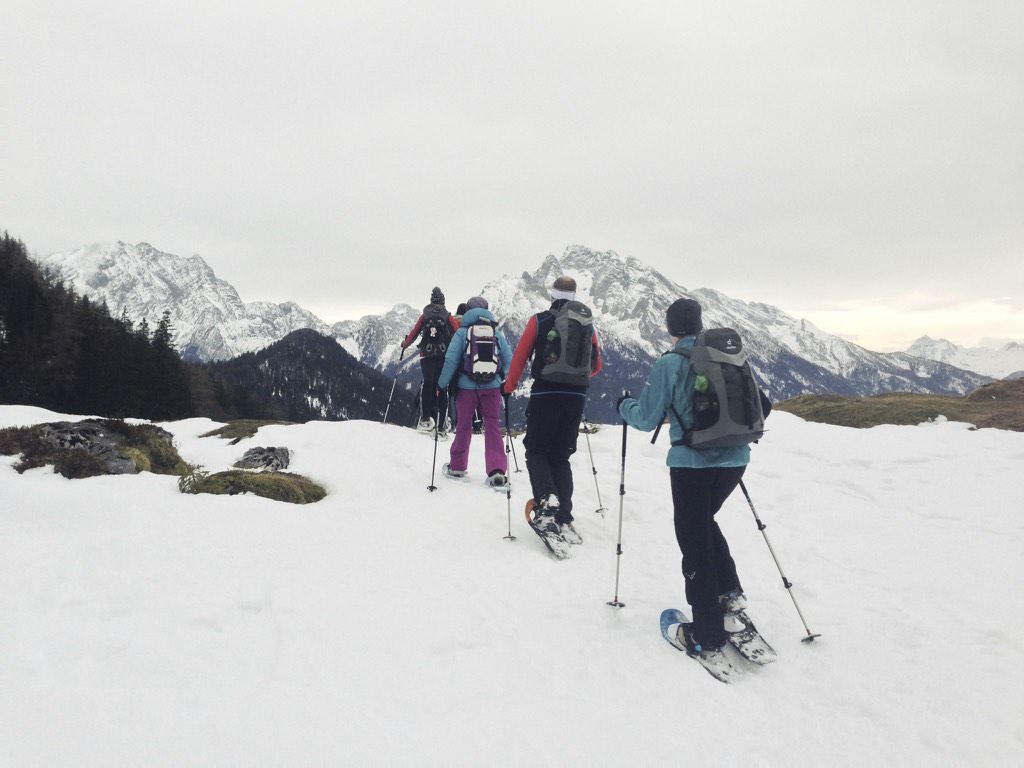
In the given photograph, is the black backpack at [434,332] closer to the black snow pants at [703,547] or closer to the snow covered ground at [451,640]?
the snow covered ground at [451,640]

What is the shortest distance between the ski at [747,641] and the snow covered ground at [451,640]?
0.46 ft

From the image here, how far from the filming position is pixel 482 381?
990 centimetres

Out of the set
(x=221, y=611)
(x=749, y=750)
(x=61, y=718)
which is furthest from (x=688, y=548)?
(x=61, y=718)

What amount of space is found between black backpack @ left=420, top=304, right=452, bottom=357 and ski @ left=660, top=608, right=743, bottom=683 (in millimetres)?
10736

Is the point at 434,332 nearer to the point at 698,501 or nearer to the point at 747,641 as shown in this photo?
the point at 698,501

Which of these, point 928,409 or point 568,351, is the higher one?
point 568,351

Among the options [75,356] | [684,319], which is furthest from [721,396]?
[75,356]

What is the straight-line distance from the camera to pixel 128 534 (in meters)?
5.94

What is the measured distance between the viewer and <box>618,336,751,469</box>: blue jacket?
507cm

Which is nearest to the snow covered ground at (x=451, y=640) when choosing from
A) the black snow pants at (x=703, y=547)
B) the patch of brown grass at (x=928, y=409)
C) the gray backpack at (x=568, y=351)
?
the black snow pants at (x=703, y=547)

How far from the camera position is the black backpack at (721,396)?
4887mm

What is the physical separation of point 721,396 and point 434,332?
10.9 metres

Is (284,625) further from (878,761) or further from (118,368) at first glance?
(118,368)

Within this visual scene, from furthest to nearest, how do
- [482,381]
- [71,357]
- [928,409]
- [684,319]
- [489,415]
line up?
[71,357]
[928,409]
[489,415]
[482,381]
[684,319]
